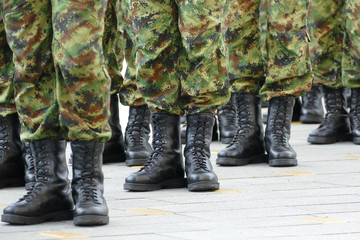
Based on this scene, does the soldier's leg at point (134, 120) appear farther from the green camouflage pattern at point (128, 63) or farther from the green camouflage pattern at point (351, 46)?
the green camouflage pattern at point (351, 46)

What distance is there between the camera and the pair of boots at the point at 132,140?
4797 millimetres

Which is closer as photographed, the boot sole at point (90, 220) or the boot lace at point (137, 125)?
the boot sole at point (90, 220)

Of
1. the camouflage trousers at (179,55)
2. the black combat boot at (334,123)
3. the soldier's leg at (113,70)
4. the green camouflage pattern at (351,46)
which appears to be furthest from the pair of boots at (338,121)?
the camouflage trousers at (179,55)

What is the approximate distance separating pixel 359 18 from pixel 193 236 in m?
3.00

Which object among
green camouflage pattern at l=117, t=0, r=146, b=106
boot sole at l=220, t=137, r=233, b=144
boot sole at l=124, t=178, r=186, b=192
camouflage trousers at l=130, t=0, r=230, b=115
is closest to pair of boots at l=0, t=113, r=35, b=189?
boot sole at l=124, t=178, r=186, b=192

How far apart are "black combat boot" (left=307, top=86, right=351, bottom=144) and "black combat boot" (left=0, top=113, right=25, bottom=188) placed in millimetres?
2272

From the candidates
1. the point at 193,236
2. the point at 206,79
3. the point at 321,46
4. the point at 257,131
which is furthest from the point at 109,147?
the point at 193,236

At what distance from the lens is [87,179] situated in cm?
318

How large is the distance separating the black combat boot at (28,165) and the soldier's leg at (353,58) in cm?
238

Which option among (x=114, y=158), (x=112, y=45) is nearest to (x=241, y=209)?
(x=114, y=158)

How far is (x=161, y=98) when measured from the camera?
155 inches

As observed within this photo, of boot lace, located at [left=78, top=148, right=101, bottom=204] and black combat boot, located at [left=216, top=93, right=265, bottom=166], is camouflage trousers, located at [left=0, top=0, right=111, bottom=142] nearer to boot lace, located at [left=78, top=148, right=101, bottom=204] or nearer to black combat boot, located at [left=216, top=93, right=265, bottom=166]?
boot lace, located at [left=78, top=148, right=101, bottom=204]

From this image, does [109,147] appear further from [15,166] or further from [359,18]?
[359,18]

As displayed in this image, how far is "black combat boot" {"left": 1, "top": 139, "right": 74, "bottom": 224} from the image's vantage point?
3.15 m
